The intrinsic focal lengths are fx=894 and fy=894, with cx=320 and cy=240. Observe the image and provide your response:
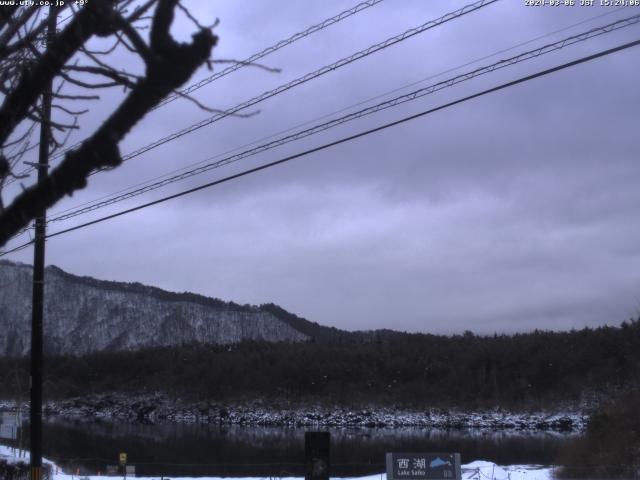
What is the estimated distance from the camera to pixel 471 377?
78312 millimetres

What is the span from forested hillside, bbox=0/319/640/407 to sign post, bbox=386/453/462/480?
48.4 m

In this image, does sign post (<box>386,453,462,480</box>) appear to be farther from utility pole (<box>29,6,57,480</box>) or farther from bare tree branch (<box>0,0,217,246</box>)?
bare tree branch (<box>0,0,217,246</box>)

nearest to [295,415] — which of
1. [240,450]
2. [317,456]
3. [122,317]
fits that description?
[240,450]

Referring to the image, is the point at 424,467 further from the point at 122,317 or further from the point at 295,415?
the point at 122,317

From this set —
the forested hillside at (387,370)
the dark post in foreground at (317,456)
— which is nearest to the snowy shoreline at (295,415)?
the forested hillside at (387,370)

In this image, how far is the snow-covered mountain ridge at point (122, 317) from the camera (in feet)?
418

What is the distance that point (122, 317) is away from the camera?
133 m

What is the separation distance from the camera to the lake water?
109 ft

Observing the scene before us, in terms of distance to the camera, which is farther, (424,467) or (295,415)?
(295,415)

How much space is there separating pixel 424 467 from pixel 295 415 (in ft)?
204

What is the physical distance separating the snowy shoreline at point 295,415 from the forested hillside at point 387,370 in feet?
6.00

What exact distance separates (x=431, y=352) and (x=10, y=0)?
84014mm

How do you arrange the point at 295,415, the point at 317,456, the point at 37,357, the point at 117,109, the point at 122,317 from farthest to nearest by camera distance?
the point at 122,317 < the point at 295,415 < the point at 37,357 < the point at 317,456 < the point at 117,109

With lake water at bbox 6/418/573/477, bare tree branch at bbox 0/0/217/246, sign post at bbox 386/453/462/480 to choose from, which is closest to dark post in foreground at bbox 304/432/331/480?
sign post at bbox 386/453/462/480
